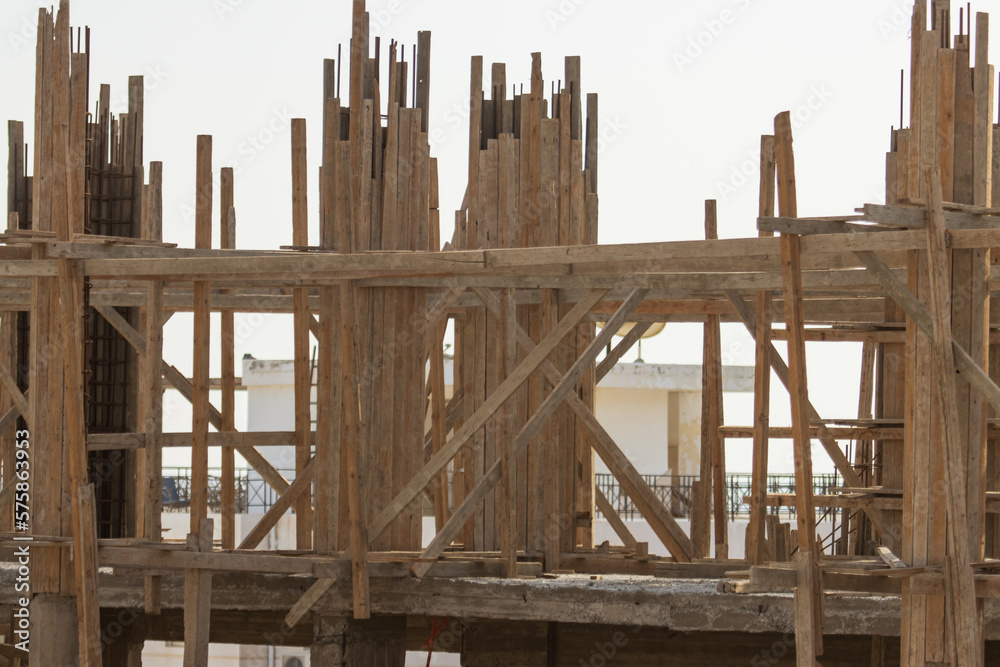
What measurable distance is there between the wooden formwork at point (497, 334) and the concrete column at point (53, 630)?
150mm

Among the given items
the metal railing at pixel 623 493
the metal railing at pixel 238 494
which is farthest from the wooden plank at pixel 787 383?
the metal railing at pixel 238 494

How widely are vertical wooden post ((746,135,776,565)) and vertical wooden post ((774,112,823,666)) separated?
4.91 feet

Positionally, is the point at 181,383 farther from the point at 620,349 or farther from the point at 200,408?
the point at 620,349

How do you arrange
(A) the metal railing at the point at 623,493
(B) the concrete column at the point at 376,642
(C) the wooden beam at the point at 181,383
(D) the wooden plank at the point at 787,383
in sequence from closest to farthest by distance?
(B) the concrete column at the point at 376,642 → (D) the wooden plank at the point at 787,383 → (C) the wooden beam at the point at 181,383 → (A) the metal railing at the point at 623,493

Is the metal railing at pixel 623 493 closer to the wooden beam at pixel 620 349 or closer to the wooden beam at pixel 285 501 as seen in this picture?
the wooden beam at pixel 620 349

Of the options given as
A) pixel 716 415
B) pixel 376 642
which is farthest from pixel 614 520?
pixel 376 642

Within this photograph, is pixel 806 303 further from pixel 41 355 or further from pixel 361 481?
pixel 41 355

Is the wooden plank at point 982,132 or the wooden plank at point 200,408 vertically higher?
the wooden plank at point 982,132

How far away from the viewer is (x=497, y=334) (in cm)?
1295

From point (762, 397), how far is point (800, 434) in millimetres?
1742

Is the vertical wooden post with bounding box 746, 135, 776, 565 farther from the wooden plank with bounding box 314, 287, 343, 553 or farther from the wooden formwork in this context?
the wooden plank with bounding box 314, 287, 343, 553

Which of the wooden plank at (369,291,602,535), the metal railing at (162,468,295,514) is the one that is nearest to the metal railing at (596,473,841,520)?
the metal railing at (162,468,295,514)

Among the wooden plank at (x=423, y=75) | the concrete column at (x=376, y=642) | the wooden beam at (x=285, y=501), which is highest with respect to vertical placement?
the wooden plank at (x=423, y=75)

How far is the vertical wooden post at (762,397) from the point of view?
406 inches
